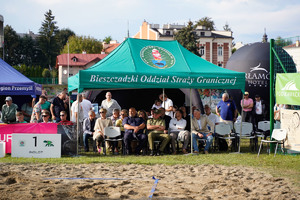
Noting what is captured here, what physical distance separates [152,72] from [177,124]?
1838 millimetres

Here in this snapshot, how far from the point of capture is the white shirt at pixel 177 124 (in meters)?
11.8

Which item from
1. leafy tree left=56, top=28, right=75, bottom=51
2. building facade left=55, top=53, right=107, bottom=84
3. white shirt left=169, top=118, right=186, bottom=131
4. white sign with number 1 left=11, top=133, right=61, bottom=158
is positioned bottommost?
white sign with number 1 left=11, top=133, right=61, bottom=158

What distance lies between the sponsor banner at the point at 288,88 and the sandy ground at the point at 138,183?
3.24m

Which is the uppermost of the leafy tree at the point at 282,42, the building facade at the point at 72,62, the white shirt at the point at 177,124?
the building facade at the point at 72,62

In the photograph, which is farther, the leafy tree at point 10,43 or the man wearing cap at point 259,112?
the leafy tree at point 10,43

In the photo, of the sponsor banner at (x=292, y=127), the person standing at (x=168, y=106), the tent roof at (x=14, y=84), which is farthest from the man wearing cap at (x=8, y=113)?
the sponsor banner at (x=292, y=127)

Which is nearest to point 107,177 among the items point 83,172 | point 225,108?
point 83,172

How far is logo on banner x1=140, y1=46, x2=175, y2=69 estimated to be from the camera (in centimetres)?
1159

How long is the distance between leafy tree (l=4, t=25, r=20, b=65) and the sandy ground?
7254 cm

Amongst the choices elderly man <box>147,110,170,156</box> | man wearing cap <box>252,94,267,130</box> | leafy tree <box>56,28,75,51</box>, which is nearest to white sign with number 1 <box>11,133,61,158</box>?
elderly man <box>147,110,170,156</box>

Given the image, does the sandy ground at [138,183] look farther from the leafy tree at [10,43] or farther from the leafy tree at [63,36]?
the leafy tree at [63,36]

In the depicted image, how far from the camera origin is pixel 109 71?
10727 millimetres

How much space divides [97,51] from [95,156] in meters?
74.1

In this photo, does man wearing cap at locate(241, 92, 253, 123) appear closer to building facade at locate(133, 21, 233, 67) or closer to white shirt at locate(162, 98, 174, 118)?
white shirt at locate(162, 98, 174, 118)
